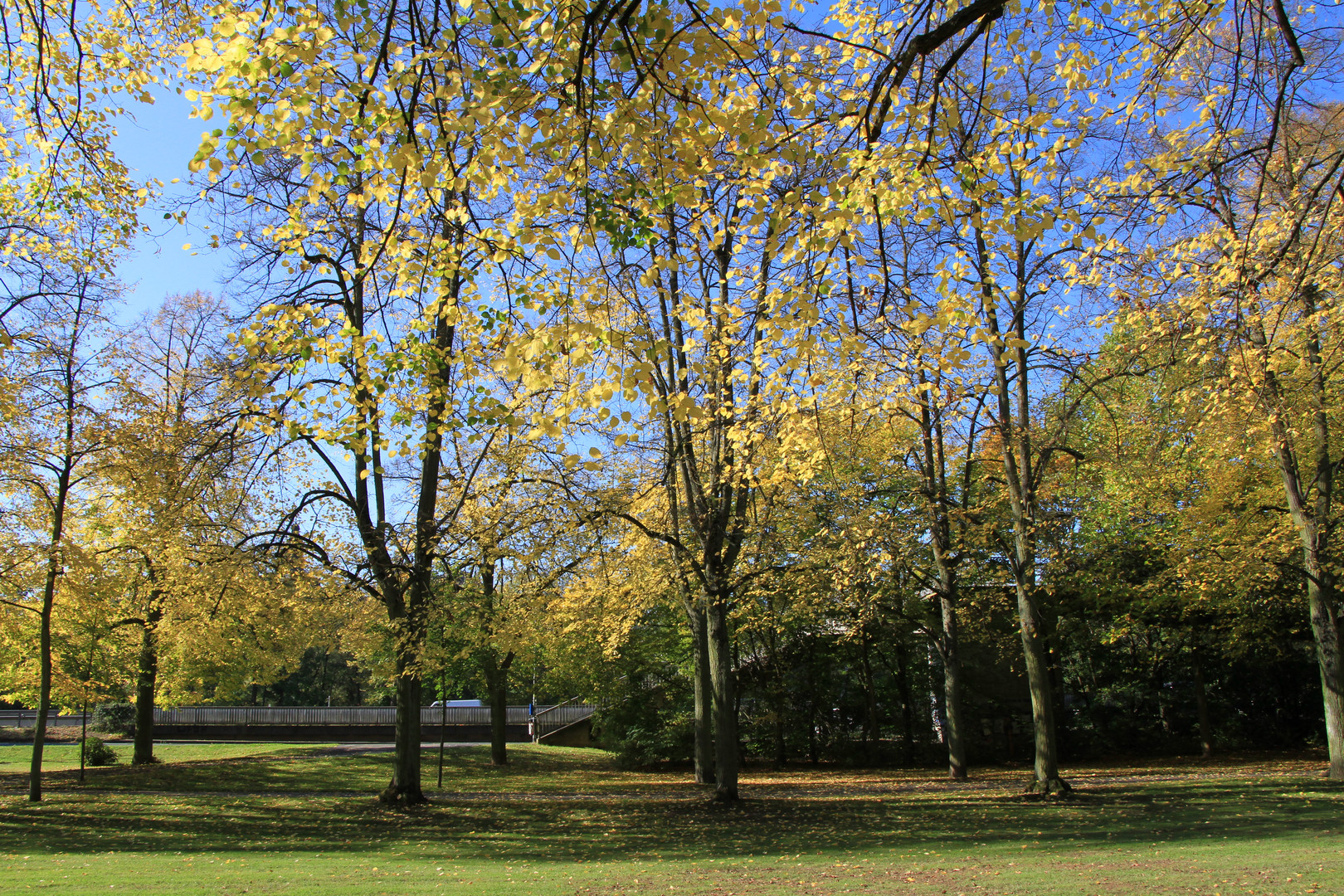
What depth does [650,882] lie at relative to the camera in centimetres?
770

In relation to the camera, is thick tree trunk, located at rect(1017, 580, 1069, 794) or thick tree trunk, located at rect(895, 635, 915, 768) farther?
thick tree trunk, located at rect(895, 635, 915, 768)

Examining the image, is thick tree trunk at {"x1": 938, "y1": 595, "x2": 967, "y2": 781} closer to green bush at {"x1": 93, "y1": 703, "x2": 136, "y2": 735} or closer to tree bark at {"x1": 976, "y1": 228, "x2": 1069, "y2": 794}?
tree bark at {"x1": 976, "y1": 228, "x2": 1069, "y2": 794}

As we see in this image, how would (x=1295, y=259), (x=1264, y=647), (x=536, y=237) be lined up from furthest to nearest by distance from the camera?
(x=1264, y=647), (x=1295, y=259), (x=536, y=237)

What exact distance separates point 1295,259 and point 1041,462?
6304mm

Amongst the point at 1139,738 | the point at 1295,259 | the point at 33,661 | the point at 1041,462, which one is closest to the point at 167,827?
the point at 33,661

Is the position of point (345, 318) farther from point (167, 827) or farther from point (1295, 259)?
point (167, 827)

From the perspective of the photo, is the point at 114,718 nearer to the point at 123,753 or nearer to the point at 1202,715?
the point at 123,753

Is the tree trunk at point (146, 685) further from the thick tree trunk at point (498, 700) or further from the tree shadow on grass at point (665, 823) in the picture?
the thick tree trunk at point (498, 700)

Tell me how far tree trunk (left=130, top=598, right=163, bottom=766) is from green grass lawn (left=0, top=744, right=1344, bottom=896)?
2.01 meters

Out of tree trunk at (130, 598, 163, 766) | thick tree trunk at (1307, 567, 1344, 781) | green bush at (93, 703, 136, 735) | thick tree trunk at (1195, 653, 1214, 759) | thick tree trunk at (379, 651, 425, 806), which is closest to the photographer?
thick tree trunk at (379, 651, 425, 806)

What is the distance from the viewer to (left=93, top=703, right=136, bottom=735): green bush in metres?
32.1

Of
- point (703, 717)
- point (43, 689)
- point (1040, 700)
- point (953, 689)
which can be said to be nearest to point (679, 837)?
point (1040, 700)

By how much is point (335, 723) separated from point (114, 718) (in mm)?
8261

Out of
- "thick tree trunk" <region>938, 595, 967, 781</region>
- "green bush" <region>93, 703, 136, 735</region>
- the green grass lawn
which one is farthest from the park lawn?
"thick tree trunk" <region>938, 595, 967, 781</region>
